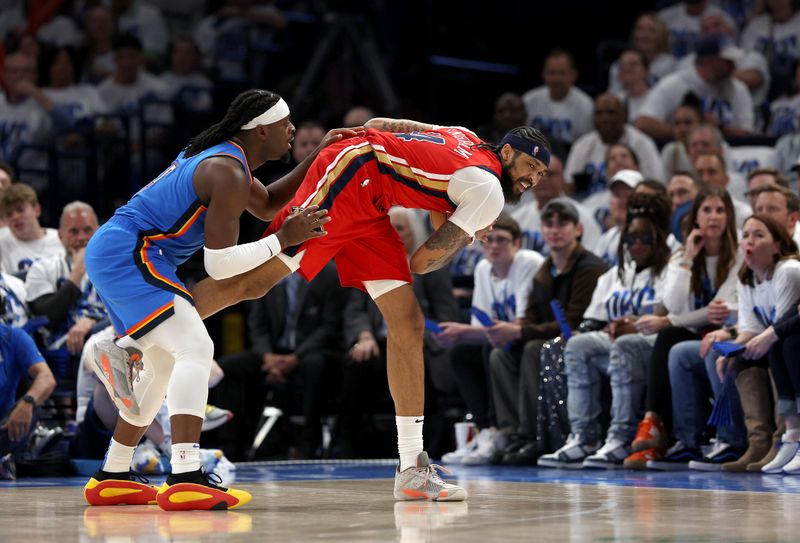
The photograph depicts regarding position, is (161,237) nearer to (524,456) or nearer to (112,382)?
(112,382)

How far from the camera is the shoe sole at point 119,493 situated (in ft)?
15.4

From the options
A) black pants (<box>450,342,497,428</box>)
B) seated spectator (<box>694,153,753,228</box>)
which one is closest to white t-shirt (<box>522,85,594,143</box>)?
seated spectator (<box>694,153,753,228</box>)

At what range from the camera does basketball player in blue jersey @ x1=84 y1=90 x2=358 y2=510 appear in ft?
14.3

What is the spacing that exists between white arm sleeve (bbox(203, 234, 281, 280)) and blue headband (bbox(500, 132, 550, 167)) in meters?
1.06

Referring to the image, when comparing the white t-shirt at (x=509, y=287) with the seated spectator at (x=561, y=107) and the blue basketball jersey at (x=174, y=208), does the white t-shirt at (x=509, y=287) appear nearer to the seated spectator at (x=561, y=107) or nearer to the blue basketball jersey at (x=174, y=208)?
the seated spectator at (x=561, y=107)

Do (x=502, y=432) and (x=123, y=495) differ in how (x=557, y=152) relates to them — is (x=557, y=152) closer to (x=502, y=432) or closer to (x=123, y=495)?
(x=502, y=432)

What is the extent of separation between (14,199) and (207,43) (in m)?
4.79

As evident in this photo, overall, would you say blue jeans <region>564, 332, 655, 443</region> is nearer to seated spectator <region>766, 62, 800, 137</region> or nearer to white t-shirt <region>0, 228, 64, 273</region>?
seated spectator <region>766, 62, 800, 137</region>

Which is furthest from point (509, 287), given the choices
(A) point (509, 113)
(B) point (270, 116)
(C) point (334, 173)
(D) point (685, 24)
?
(D) point (685, 24)

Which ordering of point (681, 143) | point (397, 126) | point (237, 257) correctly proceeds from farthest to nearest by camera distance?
point (681, 143), point (397, 126), point (237, 257)

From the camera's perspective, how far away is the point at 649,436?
6.74m

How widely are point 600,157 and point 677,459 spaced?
3.30 meters

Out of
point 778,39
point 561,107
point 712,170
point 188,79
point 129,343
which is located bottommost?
point 129,343

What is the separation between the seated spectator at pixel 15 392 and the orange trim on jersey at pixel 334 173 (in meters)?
2.73
